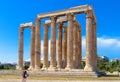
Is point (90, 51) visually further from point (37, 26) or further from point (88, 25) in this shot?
point (37, 26)

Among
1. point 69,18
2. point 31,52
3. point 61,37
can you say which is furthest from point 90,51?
point 31,52

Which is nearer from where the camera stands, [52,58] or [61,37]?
[52,58]

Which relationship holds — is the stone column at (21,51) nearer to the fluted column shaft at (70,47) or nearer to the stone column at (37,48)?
the stone column at (37,48)

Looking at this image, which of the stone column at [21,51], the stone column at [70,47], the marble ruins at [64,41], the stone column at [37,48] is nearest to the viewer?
the marble ruins at [64,41]

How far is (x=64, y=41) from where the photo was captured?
305 ft

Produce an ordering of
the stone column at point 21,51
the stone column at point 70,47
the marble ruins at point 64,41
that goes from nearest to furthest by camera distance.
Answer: the marble ruins at point 64,41 < the stone column at point 70,47 < the stone column at point 21,51

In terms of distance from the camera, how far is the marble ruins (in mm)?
73625

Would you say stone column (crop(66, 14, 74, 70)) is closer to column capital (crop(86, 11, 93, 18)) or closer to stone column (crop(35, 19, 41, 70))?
column capital (crop(86, 11, 93, 18))

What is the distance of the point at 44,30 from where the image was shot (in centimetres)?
9125

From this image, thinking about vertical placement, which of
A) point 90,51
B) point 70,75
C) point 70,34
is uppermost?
point 70,34

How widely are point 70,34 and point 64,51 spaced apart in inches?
683

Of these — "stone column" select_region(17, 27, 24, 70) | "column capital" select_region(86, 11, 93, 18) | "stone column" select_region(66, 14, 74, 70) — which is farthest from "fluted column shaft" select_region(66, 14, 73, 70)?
"stone column" select_region(17, 27, 24, 70)

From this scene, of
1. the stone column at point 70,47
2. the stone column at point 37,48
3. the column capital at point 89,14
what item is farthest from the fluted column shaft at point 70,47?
the stone column at point 37,48

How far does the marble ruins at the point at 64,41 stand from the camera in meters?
73.6
